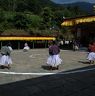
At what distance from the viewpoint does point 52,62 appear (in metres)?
18.1

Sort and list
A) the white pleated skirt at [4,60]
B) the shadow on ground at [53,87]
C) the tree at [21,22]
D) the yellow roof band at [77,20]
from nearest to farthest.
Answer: the shadow on ground at [53,87], the white pleated skirt at [4,60], the yellow roof band at [77,20], the tree at [21,22]

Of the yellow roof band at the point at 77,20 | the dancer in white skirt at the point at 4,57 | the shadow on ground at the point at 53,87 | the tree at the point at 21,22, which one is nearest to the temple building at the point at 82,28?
the yellow roof band at the point at 77,20

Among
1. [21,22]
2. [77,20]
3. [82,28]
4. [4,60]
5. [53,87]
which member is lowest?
[53,87]

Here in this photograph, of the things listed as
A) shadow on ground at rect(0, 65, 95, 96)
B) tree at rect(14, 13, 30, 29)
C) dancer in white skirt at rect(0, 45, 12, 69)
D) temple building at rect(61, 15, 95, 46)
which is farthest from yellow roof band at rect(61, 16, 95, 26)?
shadow on ground at rect(0, 65, 95, 96)

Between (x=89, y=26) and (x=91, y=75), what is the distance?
27101 millimetres

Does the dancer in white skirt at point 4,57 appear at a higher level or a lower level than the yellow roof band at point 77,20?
lower

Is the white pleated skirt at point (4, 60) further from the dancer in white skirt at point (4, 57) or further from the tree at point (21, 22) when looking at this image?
the tree at point (21, 22)

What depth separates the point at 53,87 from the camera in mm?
12031

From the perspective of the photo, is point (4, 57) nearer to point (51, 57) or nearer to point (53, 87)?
point (51, 57)

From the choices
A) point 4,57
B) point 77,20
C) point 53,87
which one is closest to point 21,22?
point 77,20

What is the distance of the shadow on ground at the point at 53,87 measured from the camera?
1083 cm

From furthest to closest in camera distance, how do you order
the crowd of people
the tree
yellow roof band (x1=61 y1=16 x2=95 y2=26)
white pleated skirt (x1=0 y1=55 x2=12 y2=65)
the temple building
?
1. the tree
2. the temple building
3. yellow roof band (x1=61 y1=16 x2=95 y2=26)
4. white pleated skirt (x1=0 y1=55 x2=12 y2=65)
5. the crowd of people

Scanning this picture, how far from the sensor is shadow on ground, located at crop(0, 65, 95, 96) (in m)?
10.8

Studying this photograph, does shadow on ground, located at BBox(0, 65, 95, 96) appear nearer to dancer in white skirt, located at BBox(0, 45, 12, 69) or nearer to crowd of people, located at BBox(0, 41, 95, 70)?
crowd of people, located at BBox(0, 41, 95, 70)
